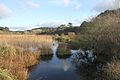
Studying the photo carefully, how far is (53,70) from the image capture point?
23.0 metres

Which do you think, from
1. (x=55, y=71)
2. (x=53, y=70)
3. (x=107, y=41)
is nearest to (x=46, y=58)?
(x=53, y=70)

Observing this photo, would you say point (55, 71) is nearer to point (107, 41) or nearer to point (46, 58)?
point (107, 41)

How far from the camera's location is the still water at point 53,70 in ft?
67.1

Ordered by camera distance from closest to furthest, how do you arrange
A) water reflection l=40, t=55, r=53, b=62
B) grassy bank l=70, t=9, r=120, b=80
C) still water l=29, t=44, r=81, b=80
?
grassy bank l=70, t=9, r=120, b=80, still water l=29, t=44, r=81, b=80, water reflection l=40, t=55, r=53, b=62

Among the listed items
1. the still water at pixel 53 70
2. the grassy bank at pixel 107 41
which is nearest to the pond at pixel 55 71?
the still water at pixel 53 70

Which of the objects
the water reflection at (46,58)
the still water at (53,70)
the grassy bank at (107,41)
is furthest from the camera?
the water reflection at (46,58)

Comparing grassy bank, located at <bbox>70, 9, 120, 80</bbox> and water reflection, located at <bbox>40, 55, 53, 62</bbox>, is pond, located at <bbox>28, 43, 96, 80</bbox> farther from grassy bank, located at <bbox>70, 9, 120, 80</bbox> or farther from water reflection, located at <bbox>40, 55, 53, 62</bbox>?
grassy bank, located at <bbox>70, 9, 120, 80</bbox>

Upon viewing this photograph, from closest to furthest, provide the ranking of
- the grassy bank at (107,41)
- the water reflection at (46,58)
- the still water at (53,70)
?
1. the grassy bank at (107,41)
2. the still water at (53,70)
3. the water reflection at (46,58)

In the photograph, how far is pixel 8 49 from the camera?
23.6m

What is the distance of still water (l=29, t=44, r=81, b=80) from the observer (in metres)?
20.4

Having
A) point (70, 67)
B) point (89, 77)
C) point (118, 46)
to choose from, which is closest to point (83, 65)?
point (70, 67)

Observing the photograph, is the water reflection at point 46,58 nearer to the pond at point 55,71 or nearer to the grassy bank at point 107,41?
the pond at point 55,71

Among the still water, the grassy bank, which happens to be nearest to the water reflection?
the still water

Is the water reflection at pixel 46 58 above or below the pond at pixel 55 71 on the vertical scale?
above
